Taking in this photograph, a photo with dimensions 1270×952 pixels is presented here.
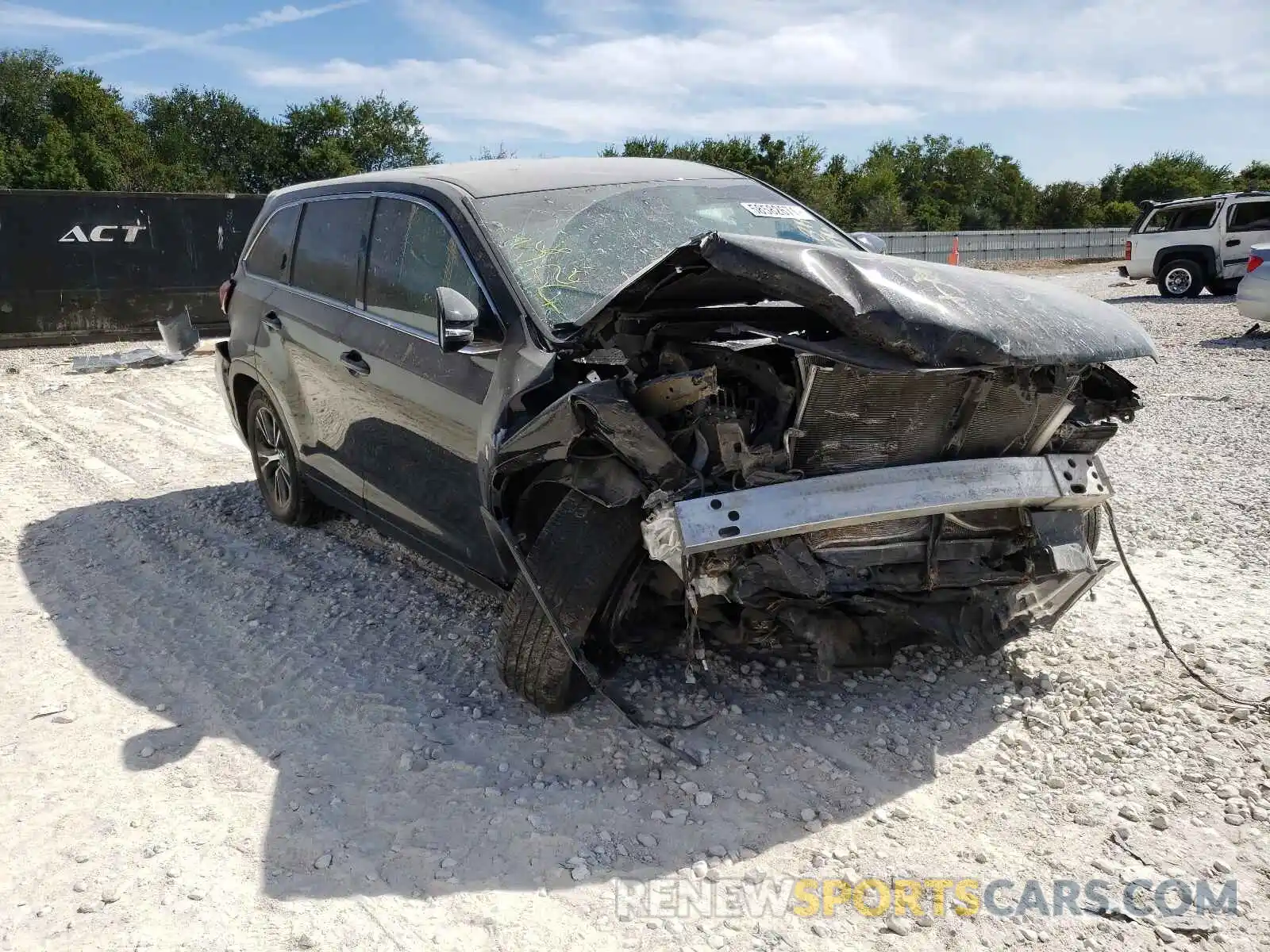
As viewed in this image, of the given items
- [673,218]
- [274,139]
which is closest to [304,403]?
[673,218]

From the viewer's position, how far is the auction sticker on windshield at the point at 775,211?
461 cm

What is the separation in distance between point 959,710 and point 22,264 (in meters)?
13.0

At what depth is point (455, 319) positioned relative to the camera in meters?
3.37

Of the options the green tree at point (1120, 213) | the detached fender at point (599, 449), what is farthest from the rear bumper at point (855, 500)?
the green tree at point (1120, 213)

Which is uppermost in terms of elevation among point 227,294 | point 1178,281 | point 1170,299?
point 227,294

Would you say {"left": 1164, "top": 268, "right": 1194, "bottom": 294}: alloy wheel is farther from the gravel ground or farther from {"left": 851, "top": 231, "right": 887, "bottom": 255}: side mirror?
{"left": 851, "top": 231, "right": 887, "bottom": 255}: side mirror

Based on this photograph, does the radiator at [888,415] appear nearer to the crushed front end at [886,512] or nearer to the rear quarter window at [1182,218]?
the crushed front end at [886,512]

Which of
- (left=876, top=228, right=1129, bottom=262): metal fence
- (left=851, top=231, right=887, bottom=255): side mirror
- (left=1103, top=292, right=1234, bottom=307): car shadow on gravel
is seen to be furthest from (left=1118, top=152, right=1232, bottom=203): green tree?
(left=851, top=231, right=887, bottom=255): side mirror

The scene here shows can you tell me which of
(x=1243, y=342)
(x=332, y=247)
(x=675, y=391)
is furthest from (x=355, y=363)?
(x=1243, y=342)

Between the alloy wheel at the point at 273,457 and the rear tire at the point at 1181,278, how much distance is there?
17.3 meters

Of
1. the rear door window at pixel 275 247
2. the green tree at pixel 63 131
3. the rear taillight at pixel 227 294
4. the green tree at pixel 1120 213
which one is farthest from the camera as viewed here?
the green tree at pixel 1120 213

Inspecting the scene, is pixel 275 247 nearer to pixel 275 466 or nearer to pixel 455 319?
pixel 275 466

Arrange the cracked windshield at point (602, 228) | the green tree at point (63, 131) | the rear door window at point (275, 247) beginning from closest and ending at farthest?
the cracked windshield at point (602, 228), the rear door window at point (275, 247), the green tree at point (63, 131)

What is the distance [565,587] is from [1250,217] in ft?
60.0
